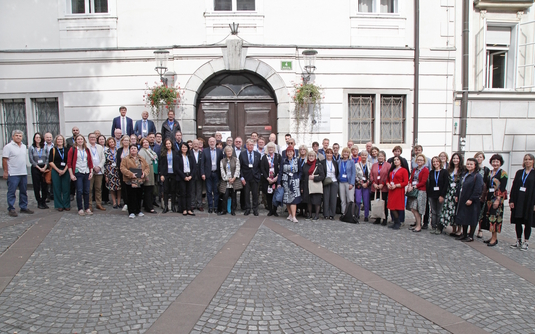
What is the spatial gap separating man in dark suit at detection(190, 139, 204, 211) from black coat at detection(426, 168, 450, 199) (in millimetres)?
5207

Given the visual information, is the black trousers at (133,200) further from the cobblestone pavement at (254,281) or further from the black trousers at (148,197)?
the cobblestone pavement at (254,281)

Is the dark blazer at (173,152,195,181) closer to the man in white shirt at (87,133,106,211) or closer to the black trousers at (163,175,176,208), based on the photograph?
the black trousers at (163,175,176,208)

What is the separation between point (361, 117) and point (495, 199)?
5.65 meters

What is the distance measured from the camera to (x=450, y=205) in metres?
7.59

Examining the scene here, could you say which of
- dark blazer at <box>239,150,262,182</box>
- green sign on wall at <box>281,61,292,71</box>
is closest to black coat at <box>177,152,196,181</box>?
dark blazer at <box>239,150,262,182</box>

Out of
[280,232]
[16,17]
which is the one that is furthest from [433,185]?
[16,17]

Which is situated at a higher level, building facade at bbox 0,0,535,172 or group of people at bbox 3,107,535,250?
building facade at bbox 0,0,535,172

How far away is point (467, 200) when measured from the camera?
7.24 meters

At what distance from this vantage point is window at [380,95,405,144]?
12.3 meters

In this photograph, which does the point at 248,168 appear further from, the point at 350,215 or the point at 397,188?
the point at 397,188

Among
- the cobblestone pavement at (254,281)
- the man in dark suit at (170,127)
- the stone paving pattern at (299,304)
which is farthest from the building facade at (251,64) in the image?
the stone paving pattern at (299,304)

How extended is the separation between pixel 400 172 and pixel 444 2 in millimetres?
7578

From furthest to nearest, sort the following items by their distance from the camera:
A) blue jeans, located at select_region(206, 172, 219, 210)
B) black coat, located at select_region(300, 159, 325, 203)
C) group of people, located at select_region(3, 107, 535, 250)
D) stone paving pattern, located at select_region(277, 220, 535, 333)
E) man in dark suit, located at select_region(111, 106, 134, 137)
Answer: man in dark suit, located at select_region(111, 106, 134, 137) → blue jeans, located at select_region(206, 172, 219, 210) → black coat, located at select_region(300, 159, 325, 203) → group of people, located at select_region(3, 107, 535, 250) → stone paving pattern, located at select_region(277, 220, 535, 333)

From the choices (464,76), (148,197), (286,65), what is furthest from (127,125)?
(464,76)
